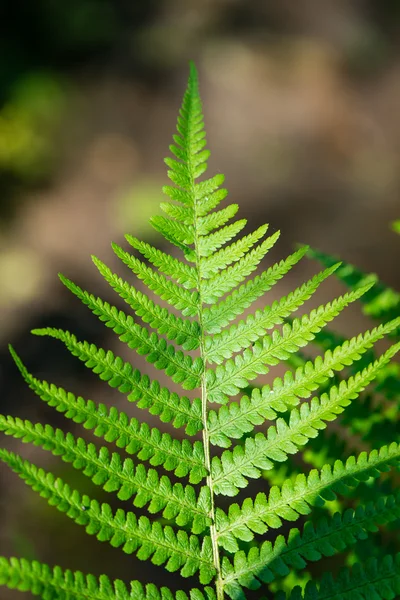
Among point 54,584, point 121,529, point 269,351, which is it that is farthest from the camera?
point 269,351

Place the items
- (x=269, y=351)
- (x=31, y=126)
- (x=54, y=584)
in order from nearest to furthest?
(x=54, y=584)
(x=269, y=351)
(x=31, y=126)

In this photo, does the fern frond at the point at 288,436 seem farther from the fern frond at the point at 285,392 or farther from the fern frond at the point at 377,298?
the fern frond at the point at 377,298

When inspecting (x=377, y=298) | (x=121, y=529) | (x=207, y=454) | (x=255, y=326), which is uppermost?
(x=377, y=298)

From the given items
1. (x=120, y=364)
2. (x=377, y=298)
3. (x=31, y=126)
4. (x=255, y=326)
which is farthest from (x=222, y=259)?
(x=31, y=126)

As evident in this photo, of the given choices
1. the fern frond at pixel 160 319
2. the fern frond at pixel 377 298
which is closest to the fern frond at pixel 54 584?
the fern frond at pixel 160 319

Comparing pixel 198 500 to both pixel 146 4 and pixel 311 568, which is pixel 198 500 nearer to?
pixel 311 568

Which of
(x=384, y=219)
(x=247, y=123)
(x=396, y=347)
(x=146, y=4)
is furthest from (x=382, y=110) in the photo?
(x=396, y=347)

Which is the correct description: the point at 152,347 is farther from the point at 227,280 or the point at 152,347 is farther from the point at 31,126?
the point at 31,126

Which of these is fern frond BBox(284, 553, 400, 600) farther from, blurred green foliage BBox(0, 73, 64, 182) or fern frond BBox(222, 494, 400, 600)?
blurred green foliage BBox(0, 73, 64, 182)
